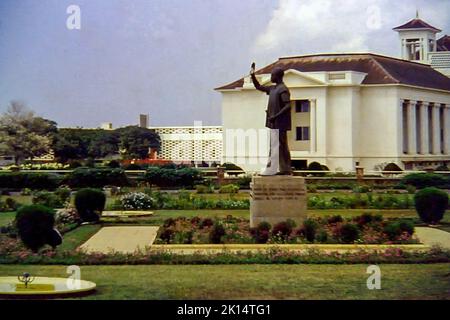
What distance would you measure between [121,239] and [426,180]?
20766mm

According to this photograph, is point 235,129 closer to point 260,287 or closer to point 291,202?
point 291,202

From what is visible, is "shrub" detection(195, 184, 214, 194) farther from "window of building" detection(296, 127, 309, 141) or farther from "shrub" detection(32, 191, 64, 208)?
"window of building" detection(296, 127, 309, 141)

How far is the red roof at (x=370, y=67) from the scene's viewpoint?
181ft

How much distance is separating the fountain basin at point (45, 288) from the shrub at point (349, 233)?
6.69 metres

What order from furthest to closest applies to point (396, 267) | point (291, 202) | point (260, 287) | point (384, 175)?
point (384, 175) < point (291, 202) < point (396, 267) < point (260, 287)

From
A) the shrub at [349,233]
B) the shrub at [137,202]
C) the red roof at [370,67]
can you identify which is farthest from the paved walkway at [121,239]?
the red roof at [370,67]

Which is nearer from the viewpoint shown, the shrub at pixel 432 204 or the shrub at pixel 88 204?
the shrub at pixel 432 204

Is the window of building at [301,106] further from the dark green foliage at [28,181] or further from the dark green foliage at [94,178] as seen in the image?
the dark green foliage at [28,181]

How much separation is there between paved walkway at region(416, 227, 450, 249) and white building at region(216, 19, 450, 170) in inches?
1208

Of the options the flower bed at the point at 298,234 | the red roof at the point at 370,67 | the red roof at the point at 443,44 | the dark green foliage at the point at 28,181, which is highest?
the red roof at the point at 443,44

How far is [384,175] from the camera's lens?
4559 centimetres
